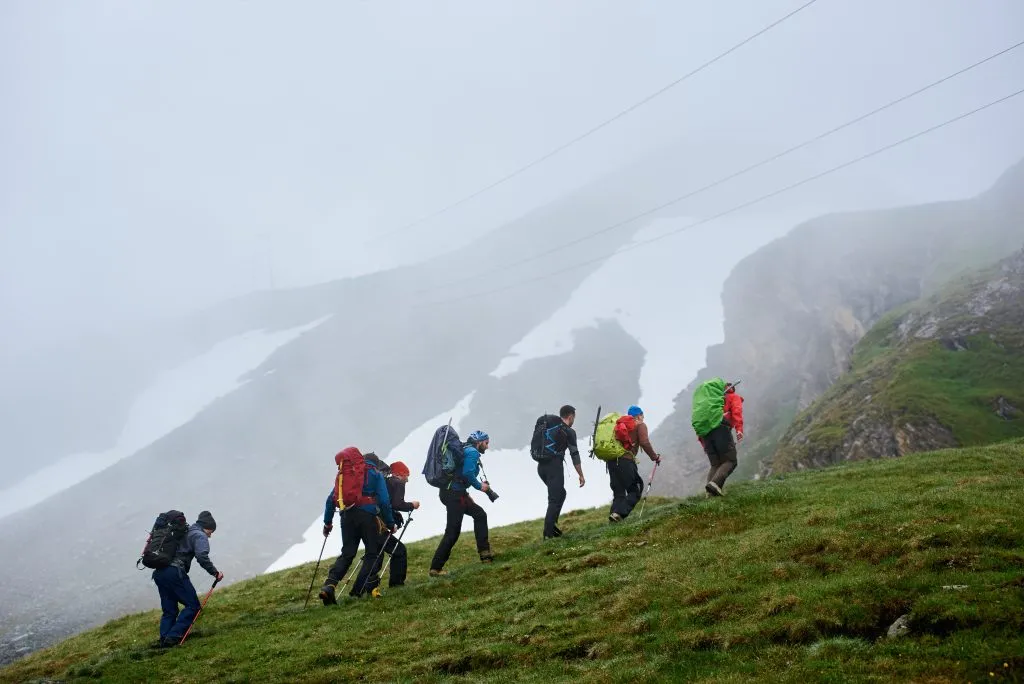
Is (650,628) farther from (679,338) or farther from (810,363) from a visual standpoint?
(679,338)

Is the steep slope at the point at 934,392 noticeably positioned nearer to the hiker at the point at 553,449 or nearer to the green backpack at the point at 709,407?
the green backpack at the point at 709,407

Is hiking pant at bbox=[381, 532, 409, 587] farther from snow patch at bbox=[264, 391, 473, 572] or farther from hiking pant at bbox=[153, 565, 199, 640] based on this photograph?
snow patch at bbox=[264, 391, 473, 572]

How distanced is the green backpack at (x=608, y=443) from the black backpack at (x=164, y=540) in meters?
11.1

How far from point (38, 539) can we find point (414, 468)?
153 ft

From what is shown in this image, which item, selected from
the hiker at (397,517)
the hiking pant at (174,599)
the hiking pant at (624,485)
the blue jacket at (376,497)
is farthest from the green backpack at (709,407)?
the hiking pant at (174,599)

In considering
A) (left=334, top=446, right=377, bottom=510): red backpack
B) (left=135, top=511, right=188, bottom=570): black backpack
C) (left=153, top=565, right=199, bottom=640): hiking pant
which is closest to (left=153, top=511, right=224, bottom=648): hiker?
(left=153, top=565, right=199, bottom=640): hiking pant

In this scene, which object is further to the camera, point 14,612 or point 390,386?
point 390,386

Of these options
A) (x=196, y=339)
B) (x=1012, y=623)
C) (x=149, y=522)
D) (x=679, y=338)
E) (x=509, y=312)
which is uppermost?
(x=196, y=339)

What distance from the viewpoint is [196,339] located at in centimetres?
16975

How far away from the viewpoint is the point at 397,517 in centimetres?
1948

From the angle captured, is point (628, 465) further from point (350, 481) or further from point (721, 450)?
point (350, 481)

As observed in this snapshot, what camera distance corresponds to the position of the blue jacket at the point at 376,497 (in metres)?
18.1

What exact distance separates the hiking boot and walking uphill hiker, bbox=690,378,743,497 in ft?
34.1

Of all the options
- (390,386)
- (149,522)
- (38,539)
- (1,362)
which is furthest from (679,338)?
(1,362)
